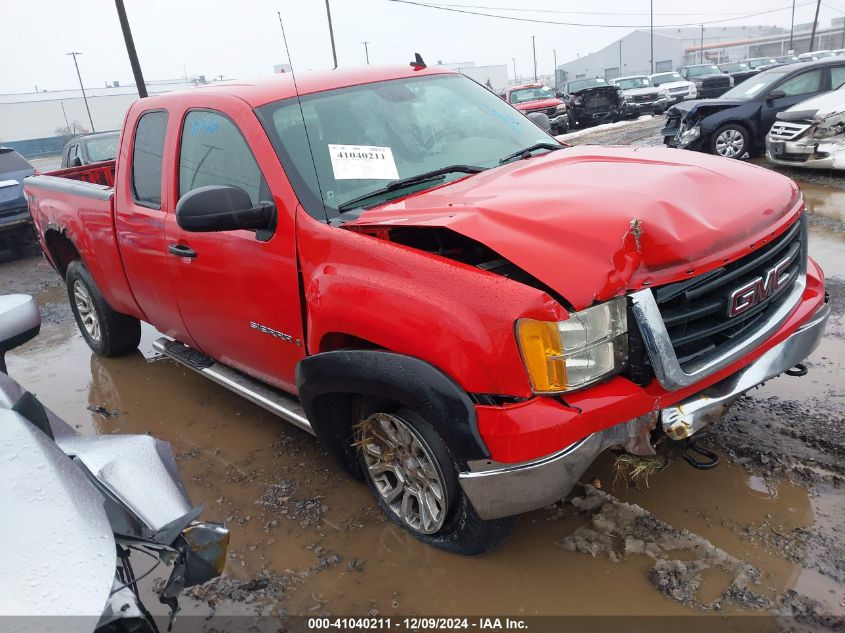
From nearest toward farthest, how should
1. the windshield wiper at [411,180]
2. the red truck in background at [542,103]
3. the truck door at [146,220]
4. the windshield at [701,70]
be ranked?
the windshield wiper at [411,180]
the truck door at [146,220]
the red truck in background at [542,103]
the windshield at [701,70]

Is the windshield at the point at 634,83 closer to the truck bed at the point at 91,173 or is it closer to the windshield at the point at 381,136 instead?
the truck bed at the point at 91,173

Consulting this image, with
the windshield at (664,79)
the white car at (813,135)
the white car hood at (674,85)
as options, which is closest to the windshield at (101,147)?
the white car at (813,135)

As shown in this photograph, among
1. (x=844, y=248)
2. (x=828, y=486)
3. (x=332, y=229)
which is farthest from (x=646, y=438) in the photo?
(x=844, y=248)

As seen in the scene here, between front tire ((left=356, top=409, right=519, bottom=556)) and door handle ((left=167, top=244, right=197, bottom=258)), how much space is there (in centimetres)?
135

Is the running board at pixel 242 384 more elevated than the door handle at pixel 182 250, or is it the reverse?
the door handle at pixel 182 250

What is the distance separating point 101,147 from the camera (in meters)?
10.5

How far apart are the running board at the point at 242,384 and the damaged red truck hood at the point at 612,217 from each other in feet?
3.35

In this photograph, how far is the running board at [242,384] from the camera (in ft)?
10.2

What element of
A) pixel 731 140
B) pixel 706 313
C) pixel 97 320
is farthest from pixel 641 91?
pixel 706 313

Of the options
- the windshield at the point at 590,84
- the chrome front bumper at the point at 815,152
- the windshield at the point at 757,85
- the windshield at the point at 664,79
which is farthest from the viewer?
the windshield at the point at 664,79

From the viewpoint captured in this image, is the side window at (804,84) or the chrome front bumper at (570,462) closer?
the chrome front bumper at (570,462)

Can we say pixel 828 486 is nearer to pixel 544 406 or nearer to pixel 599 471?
pixel 599 471

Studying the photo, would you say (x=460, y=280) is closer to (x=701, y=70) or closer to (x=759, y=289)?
(x=759, y=289)

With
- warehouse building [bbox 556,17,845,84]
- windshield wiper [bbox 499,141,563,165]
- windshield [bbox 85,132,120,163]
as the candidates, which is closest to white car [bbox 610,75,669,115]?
windshield [bbox 85,132,120,163]
